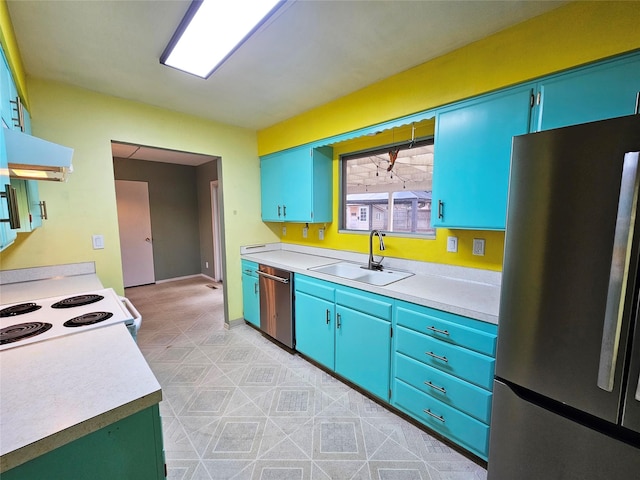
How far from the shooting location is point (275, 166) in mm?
3199

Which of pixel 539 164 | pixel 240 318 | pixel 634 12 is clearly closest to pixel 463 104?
pixel 634 12

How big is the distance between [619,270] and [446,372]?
0.99 meters

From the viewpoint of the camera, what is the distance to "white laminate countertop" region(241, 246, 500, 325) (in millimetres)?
1478

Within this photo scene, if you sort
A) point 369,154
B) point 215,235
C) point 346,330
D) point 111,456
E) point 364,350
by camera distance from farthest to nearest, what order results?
1. point 215,235
2. point 369,154
3. point 346,330
4. point 364,350
5. point 111,456

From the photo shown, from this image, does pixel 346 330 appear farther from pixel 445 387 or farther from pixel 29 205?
pixel 29 205

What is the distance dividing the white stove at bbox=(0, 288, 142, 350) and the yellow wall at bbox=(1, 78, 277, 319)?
0.68 metres

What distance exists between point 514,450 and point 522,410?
0.65 ft

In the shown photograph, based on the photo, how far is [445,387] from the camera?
5.15 ft

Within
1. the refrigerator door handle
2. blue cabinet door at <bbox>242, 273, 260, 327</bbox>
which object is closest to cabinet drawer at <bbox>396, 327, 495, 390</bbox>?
the refrigerator door handle

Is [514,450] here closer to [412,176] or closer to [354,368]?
[354,368]

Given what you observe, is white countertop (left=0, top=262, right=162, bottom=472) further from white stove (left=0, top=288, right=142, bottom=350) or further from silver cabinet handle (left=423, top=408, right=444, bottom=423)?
silver cabinet handle (left=423, top=408, right=444, bottom=423)

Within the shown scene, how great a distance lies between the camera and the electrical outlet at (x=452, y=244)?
203 centimetres

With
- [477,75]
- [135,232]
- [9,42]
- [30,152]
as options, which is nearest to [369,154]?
[477,75]

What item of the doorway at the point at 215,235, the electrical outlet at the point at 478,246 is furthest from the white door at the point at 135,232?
the electrical outlet at the point at 478,246
